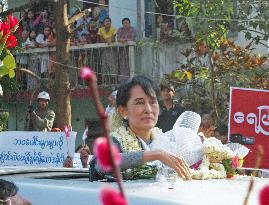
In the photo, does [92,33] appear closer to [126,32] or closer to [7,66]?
[126,32]

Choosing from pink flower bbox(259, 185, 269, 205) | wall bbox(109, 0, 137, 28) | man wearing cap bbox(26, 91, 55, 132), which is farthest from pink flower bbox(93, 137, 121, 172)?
wall bbox(109, 0, 137, 28)

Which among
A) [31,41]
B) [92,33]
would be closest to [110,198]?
[92,33]

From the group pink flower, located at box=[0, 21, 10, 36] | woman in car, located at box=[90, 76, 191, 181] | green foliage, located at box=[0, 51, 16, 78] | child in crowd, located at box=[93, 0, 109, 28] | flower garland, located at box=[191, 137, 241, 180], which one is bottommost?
flower garland, located at box=[191, 137, 241, 180]

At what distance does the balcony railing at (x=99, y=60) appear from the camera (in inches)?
696

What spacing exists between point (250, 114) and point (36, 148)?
412 cm

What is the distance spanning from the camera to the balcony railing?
58.0ft

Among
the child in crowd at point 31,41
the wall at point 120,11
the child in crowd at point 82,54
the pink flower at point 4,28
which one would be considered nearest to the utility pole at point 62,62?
the child in crowd at point 82,54

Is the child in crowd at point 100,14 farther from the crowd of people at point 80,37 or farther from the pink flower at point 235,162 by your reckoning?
the pink flower at point 235,162

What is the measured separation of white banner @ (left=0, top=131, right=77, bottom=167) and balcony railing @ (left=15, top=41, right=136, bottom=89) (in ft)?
20.8

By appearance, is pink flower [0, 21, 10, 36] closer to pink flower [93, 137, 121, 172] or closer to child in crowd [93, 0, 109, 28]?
pink flower [93, 137, 121, 172]

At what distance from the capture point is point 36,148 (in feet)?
35.8

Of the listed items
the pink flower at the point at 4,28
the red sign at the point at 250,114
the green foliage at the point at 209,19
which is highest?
the green foliage at the point at 209,19

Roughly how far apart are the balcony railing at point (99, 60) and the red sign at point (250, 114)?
967 cm

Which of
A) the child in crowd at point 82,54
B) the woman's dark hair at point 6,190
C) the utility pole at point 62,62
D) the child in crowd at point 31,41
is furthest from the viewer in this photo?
the child in crowd at point 31,41
